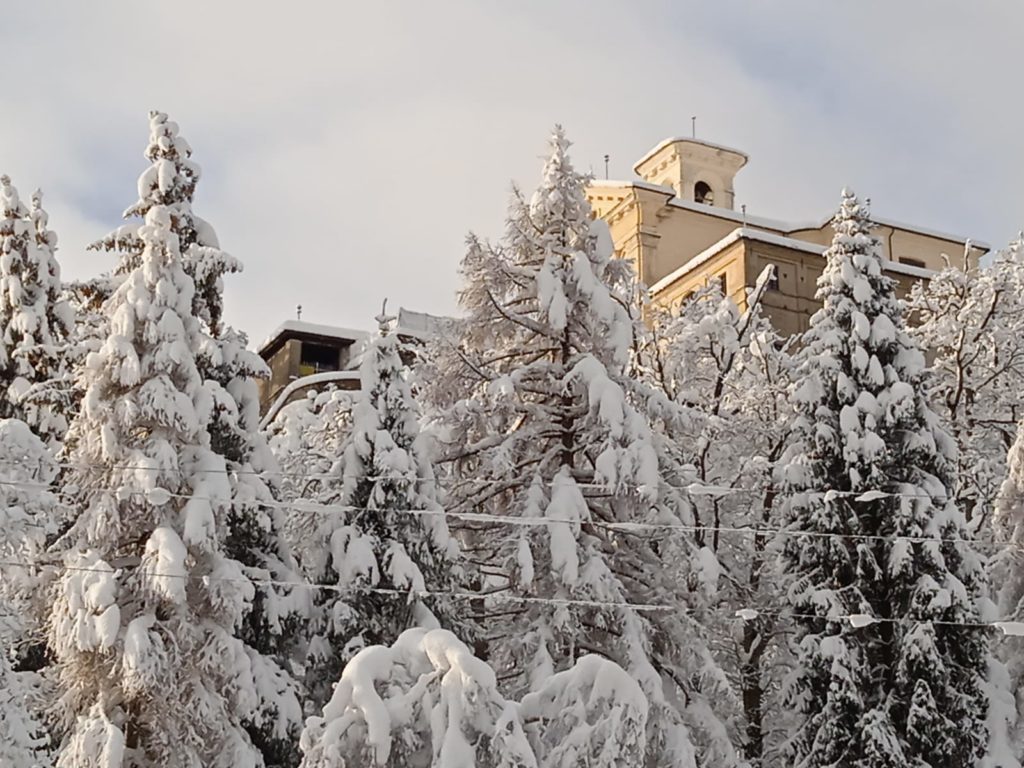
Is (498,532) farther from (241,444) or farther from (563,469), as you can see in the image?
(241,444)

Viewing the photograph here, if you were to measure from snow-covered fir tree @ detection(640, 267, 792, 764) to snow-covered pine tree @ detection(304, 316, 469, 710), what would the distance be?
11.7 feet

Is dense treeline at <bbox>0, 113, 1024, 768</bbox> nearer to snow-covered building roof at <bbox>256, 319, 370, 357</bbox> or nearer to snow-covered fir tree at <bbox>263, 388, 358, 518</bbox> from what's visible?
snow-covered fir tree at <bbox>263, 388, 358, 518</bbox>

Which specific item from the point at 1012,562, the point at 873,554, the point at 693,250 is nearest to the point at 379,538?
the point at 873,554

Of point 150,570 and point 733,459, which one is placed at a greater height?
point 733,459

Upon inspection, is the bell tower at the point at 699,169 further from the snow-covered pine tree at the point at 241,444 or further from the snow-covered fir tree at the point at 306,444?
the snow-covered pine tree at the point at 241,444

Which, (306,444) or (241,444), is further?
(306,444)

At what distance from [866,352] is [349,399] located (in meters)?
8.36

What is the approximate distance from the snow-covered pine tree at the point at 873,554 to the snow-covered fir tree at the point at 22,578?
10.7 m

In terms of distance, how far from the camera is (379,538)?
1903 cm

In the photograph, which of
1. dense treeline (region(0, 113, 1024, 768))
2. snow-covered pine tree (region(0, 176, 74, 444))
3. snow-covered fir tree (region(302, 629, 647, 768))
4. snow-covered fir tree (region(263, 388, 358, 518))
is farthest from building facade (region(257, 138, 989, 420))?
snow-covered fir tree (region(302, 629, 647, 768))

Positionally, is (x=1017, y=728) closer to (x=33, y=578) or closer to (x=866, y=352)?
(x=866, y=352)

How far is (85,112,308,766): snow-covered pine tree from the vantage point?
59.4ft

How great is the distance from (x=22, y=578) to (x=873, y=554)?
12073 mm

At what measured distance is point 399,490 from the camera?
62.5 ft
